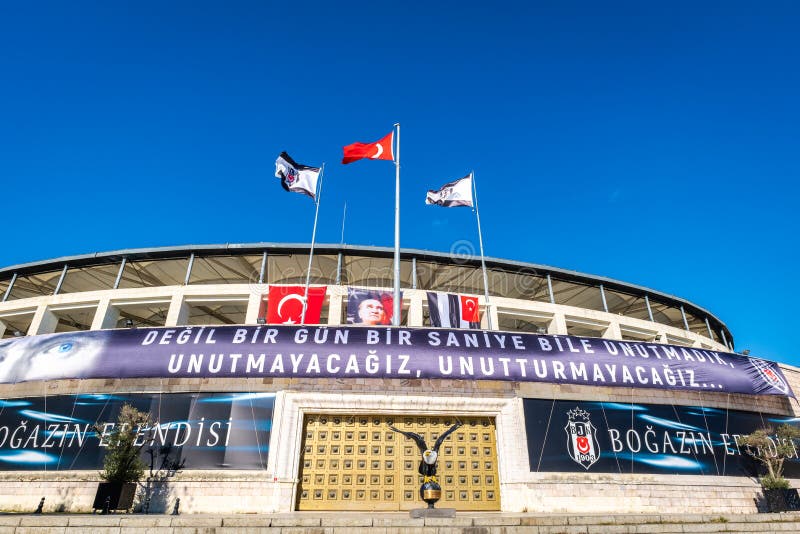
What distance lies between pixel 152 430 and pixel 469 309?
1377cm

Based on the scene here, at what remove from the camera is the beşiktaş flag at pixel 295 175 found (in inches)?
799

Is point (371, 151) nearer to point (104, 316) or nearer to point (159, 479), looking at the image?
point (159, 479)

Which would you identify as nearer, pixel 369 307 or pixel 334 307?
pixel 369 307

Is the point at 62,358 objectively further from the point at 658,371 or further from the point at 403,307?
the point at 658,371

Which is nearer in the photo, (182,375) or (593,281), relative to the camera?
(182,375)

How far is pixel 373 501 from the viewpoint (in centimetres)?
1264

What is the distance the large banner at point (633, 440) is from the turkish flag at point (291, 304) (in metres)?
10.3

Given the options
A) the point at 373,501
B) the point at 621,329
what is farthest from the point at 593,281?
the point at 373,501

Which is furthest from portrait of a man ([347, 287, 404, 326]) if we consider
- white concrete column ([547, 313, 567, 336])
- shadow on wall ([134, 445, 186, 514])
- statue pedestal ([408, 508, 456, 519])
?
white concrete column ([547, 313, 567, 336])

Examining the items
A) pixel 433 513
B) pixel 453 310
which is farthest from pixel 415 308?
pixel 433 513

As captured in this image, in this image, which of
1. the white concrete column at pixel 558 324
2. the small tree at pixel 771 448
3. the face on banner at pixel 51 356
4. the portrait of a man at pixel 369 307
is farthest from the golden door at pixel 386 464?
the white concrete column at pixel 558 324

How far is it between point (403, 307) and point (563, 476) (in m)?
12.1

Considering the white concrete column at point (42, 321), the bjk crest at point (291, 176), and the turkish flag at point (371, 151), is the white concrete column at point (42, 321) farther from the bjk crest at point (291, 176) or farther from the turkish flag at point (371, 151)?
the turkish flag at point (371, 151)

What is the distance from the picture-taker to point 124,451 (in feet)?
38.6
